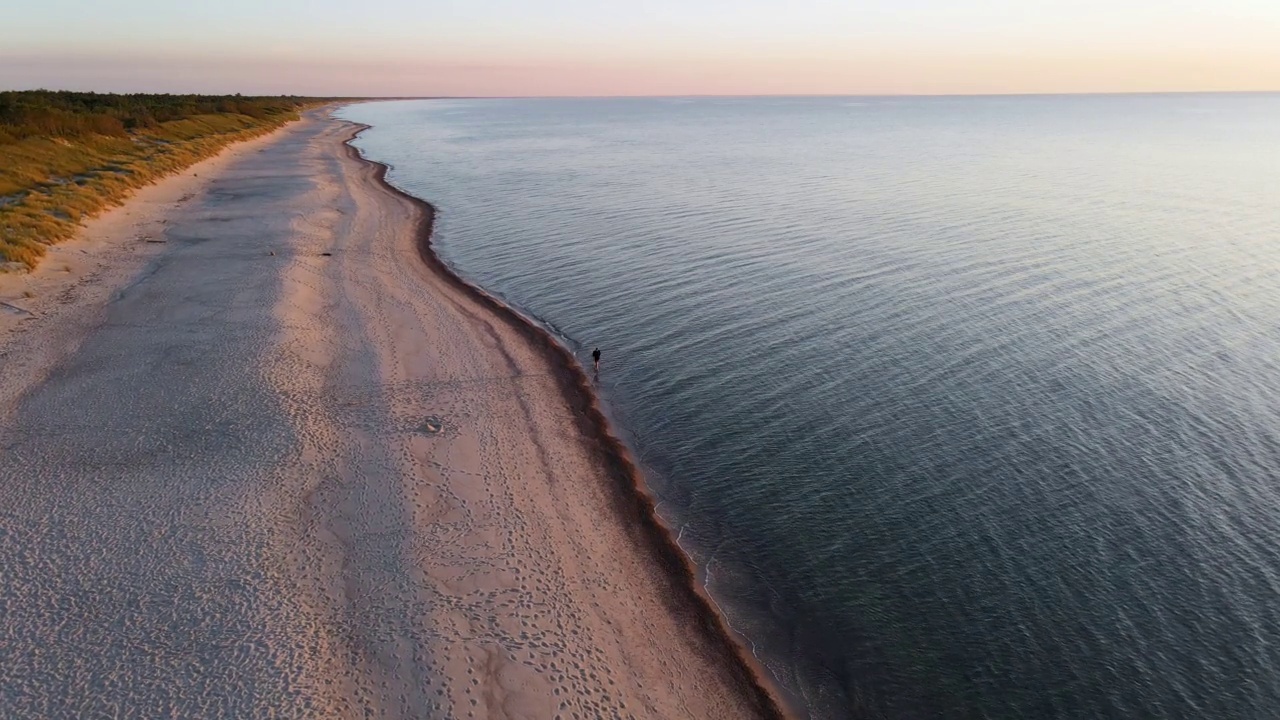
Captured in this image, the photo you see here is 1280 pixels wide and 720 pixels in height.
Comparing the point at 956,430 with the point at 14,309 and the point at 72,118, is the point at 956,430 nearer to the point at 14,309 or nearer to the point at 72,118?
the point at 14,309

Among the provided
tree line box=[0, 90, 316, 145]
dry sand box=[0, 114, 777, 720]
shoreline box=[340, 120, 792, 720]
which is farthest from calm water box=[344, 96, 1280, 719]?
tree line box=[0, 90, 316, 145]

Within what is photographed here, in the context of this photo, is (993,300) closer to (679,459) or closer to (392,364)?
(679,459)

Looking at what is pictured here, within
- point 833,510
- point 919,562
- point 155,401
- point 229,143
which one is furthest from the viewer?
point 229,143

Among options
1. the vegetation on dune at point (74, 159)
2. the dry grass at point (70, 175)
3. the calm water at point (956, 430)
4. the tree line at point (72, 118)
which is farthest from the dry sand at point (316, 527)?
the tree line at point (72, 118)

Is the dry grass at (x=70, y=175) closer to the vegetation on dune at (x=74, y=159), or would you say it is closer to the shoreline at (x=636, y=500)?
the vegetation on dune at (x=74, y=159)

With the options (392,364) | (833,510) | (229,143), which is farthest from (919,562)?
(229,143)
